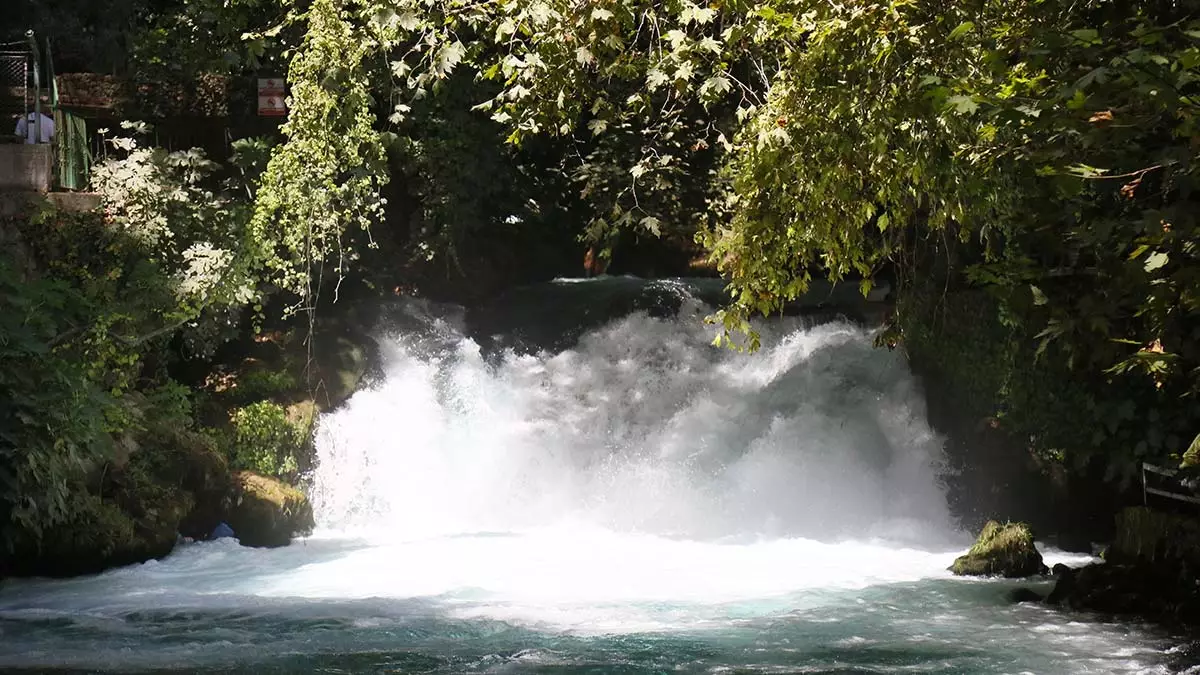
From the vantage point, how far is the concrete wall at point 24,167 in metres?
13.0

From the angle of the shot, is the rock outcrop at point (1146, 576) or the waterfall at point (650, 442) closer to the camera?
the rock outcrop at point (1146, 576)

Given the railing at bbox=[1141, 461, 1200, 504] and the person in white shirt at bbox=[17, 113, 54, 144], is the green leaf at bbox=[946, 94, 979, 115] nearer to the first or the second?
the railing at bbox=[1141, 461, 1200, 504]

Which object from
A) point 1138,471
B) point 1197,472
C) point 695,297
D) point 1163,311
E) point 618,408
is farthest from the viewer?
point 695,297

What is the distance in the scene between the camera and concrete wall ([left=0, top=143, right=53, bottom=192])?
42.6 ft

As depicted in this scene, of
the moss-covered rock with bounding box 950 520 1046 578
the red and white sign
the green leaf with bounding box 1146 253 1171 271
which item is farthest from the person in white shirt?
the green leaf with bounding box 1146 253 1171 271

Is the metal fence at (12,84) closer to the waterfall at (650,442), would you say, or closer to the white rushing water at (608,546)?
the white rushing water at (608,546)

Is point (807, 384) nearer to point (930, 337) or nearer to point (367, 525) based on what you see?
point (930, 337)

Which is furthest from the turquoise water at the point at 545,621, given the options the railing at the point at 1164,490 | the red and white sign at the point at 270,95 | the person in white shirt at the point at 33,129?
the red and white sign at the point at 270,95

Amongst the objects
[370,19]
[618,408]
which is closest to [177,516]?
[618,408]

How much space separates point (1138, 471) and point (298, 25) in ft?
32.5

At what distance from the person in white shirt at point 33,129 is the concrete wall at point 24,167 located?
36 centimetres

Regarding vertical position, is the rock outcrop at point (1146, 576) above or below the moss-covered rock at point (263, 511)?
below

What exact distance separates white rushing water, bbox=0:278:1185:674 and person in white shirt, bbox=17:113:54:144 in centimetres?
415

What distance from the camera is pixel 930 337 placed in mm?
14234
